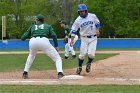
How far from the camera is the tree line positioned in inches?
2003

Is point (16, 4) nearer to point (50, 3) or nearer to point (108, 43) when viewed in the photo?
point (50, 3)

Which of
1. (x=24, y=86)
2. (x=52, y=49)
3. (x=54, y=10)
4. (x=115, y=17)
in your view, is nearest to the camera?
(x=24, y=86)

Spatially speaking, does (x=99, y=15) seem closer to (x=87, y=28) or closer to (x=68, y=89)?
(x=87, y=28)

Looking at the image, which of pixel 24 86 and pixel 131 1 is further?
pixel 131 1

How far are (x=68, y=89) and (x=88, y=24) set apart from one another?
3483 mm

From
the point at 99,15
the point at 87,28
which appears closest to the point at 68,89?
the point at 87,28

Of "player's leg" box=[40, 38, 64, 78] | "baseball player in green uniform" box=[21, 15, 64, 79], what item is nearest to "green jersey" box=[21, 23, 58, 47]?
"baseball player in green uniform" box=[21, 15, 64, 79]

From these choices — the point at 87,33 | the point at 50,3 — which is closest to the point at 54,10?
the point at 50,3

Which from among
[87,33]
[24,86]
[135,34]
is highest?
[87,33]

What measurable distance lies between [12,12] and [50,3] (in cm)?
844

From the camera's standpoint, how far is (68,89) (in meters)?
8.71

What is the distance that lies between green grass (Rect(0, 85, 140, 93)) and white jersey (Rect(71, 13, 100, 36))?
303 cm

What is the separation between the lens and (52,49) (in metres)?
10.7

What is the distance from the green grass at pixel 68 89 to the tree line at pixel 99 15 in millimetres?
40751
